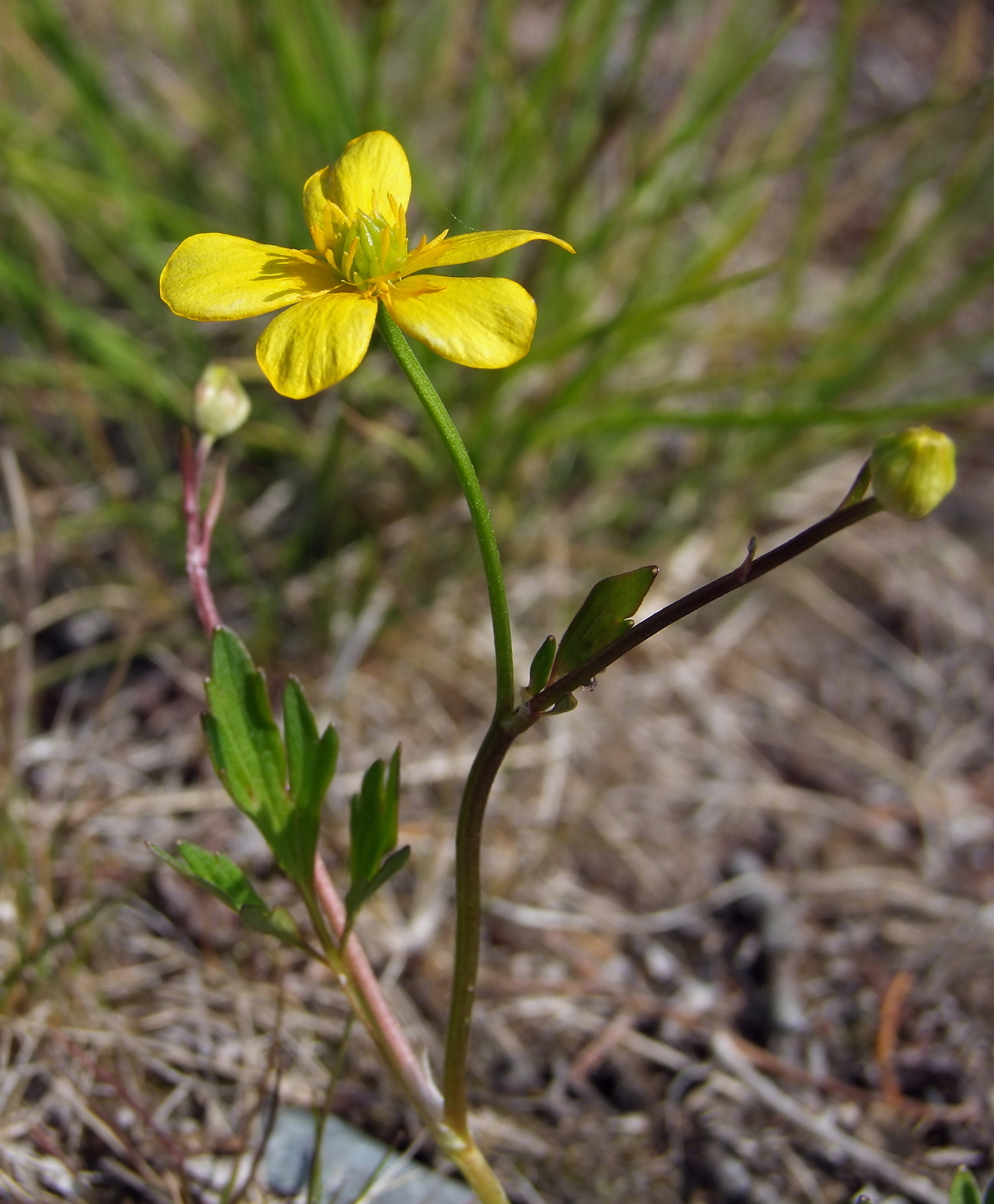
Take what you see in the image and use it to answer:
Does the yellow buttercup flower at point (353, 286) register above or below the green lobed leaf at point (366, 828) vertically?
above

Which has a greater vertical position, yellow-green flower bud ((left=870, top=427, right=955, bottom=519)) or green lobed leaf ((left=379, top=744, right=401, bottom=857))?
yellow-green flower bud ((left=870, top=427, right=955, bottom=519))

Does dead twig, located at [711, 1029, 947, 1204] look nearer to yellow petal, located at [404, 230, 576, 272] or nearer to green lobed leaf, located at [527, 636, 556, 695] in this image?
green lobed leaf, located at [527, 636, 556, 695]

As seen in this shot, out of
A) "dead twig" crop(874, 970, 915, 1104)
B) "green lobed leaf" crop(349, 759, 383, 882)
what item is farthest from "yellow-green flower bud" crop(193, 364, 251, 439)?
"dead twig" crop(874, 970, 915, 1104)

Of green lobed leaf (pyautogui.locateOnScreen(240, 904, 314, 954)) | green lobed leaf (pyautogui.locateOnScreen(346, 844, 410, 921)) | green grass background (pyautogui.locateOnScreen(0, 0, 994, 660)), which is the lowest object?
green lobed leaf (pyautogui.locateOnScreen(240, 904, 314, 954))

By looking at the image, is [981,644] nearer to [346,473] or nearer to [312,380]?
[346,473]

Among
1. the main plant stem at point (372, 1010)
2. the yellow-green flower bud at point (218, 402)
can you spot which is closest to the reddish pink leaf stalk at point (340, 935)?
the main plant stem at point (372, 1010)

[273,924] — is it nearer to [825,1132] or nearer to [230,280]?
[230,280]

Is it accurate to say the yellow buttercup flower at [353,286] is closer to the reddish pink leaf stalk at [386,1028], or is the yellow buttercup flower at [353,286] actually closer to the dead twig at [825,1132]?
the reddish pink leaf stalk at [386,1028]
